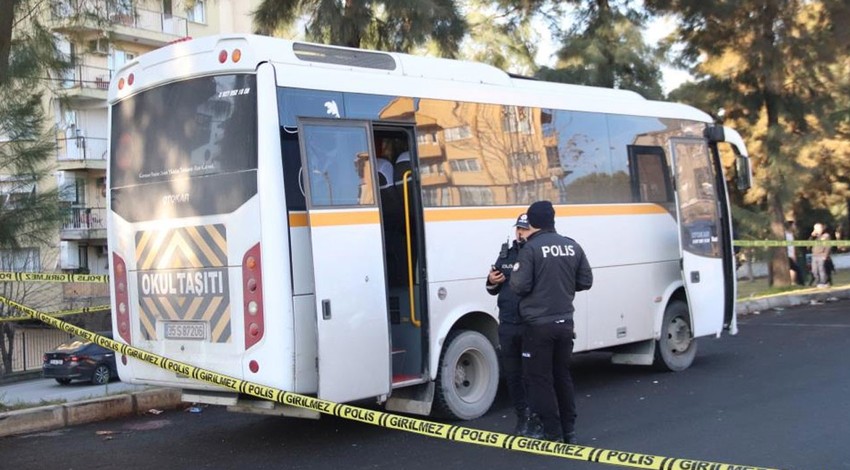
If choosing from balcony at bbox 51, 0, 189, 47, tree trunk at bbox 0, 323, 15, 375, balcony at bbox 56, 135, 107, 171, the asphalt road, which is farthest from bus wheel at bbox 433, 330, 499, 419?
balcony at bbox 56, 135, 107, 171

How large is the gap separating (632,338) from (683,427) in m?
2.44

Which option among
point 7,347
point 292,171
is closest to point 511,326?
point 292,171

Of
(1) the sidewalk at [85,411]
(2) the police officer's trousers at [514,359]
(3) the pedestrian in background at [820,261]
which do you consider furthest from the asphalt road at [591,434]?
(3) the pedestrian in background at [820,261]

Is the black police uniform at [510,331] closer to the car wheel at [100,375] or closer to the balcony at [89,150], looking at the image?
the car wheel at [100,375]

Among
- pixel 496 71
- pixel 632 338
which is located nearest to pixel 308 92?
pixel 496 71

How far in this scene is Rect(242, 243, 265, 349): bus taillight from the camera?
22.4 feet

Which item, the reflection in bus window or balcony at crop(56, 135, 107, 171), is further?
balcony at crop(56, 135, 107, 171)

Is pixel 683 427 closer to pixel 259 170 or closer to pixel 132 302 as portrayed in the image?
pixel 259 170

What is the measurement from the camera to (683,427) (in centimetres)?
778

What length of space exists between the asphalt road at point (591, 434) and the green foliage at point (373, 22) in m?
6.03

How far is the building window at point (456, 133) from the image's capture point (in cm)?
838

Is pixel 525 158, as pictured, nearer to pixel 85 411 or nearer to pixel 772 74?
pixel 85 411

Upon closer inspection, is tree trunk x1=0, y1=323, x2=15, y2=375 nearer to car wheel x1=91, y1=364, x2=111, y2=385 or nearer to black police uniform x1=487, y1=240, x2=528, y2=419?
car wheel x1=91, y1=364, x2=111, y2=385

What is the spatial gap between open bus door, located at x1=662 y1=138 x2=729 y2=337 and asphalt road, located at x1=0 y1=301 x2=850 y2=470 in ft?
2.65
